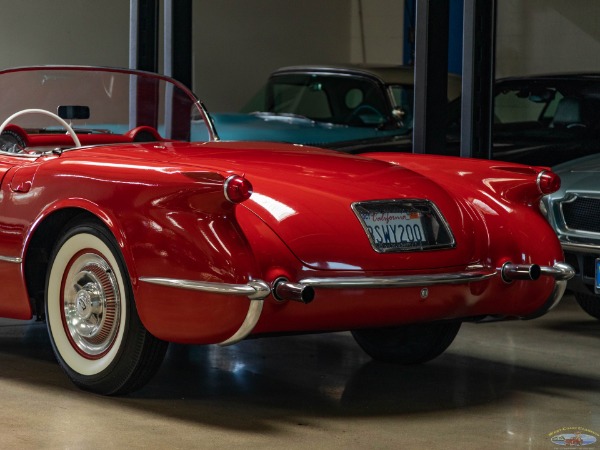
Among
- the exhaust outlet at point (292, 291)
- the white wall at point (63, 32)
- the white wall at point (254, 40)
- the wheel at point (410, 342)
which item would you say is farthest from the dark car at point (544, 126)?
the white wall at point (254, 40)

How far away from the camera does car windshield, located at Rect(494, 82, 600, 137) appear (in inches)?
351

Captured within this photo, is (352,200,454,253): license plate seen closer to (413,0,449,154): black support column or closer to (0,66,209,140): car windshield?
Answer: (0,66,209,140): car windshield

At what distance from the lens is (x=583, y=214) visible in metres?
6.06

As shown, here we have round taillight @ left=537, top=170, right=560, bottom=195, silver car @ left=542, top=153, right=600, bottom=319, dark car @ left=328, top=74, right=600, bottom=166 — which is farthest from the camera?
dark car @ left=328, top=74, right=600, bottom=166

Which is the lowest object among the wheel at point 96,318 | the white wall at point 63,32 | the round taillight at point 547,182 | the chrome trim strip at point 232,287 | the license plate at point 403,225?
the wheel at point 96,318

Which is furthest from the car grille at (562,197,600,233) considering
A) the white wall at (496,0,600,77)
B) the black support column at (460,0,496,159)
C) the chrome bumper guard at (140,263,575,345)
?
the white wall at (496,0,600,77)

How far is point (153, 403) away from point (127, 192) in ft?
2.49

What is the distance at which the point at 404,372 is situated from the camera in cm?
504

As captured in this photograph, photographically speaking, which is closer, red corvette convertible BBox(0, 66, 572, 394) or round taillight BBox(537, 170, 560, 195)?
red corvette convertible BBox(0, 66, 572, 394)

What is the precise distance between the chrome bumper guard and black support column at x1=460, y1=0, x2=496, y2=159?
2450mm

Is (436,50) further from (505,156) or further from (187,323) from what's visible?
(187,323)

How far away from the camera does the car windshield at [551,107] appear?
8914 millimetres

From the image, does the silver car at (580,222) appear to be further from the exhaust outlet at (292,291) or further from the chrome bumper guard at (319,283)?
the exhaust outlet at (292,291)

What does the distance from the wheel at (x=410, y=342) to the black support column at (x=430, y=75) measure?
1.87 meters
